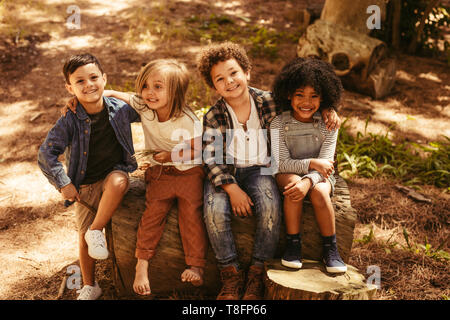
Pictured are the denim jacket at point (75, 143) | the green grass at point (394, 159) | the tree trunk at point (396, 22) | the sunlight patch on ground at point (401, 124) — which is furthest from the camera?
the tree trunk at point (396, 22)

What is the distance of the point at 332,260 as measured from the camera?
2455 mm

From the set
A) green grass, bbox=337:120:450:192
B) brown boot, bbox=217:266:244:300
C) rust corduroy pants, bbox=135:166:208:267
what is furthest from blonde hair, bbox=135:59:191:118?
green grass, bbox=337:120:450:192

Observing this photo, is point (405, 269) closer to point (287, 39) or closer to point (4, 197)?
point (4, 197)

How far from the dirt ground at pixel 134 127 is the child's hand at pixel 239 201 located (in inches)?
48.3

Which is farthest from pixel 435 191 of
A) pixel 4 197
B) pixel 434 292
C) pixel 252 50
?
pixel 4 197

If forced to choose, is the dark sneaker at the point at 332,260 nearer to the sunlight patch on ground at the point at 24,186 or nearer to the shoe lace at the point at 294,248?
the shoe lace at the point at 294,248

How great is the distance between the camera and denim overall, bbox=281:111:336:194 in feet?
9.00

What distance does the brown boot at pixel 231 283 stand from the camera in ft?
8.13

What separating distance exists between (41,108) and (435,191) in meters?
5.12

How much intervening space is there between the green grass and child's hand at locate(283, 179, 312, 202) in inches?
74.9

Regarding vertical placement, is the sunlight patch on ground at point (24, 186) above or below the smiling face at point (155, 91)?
below

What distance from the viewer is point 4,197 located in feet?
13.0

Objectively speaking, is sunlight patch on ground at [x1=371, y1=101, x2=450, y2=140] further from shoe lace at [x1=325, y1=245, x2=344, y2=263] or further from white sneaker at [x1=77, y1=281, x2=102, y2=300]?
white sneaker at [x1=77, y1=281, x2=102, y2=300]

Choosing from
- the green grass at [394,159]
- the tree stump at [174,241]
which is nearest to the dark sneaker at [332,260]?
the tree stump at [174,241]
